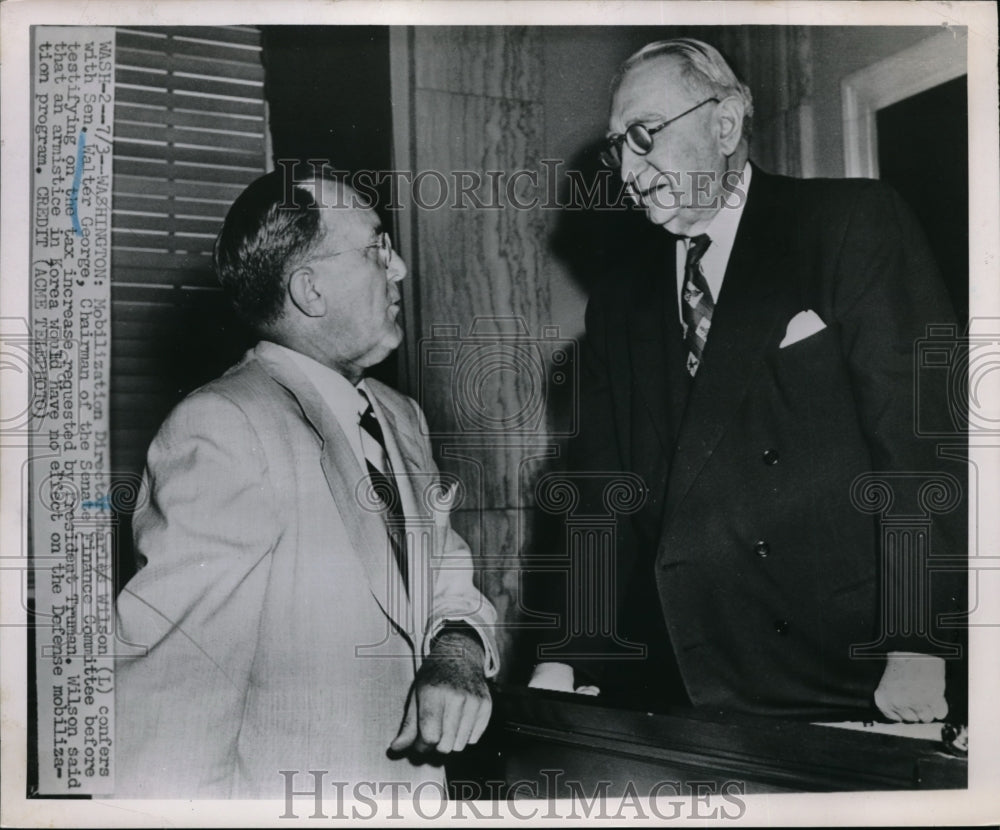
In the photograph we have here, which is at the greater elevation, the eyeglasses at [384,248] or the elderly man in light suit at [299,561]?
the eyeglasses at [384,248]

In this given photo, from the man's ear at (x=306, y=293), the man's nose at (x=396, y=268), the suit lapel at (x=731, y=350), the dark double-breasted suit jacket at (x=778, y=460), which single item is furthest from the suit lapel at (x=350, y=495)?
the suit lapel at (x=731, y=350)

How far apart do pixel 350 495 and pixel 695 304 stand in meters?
0.82

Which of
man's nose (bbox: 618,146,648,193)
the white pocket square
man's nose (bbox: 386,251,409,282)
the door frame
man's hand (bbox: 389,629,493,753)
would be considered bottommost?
man's hand (bbox: 389,629,493,753)

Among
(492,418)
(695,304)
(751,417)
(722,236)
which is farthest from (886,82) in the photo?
(492,418)

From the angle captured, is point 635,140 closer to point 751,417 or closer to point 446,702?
Result: point 751,417

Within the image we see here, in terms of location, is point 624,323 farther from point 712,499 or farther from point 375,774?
point 375,774

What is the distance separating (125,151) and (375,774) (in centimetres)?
140

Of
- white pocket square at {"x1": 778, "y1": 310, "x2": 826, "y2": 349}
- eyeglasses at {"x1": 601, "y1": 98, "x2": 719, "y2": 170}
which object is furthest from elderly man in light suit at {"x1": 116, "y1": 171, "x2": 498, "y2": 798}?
white pocket square at {"x1": 778, "y1": 310, "x2": 826, "y2": 349}

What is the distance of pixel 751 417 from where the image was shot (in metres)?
1.93

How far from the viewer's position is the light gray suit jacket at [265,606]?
1.92 m

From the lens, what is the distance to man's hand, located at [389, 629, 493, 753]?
6.40ft

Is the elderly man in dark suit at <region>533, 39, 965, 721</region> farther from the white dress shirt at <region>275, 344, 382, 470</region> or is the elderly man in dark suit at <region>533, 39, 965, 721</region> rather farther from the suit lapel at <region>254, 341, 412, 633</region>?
the white dress shirt at <region>275, 344, 382, 470</region>

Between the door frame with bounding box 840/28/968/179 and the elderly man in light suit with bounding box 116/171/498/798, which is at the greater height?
the door frame with bounding box 840/28/968/179

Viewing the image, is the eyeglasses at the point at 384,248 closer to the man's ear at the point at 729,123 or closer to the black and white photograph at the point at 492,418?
the black and white photograph at the point at 492,418
